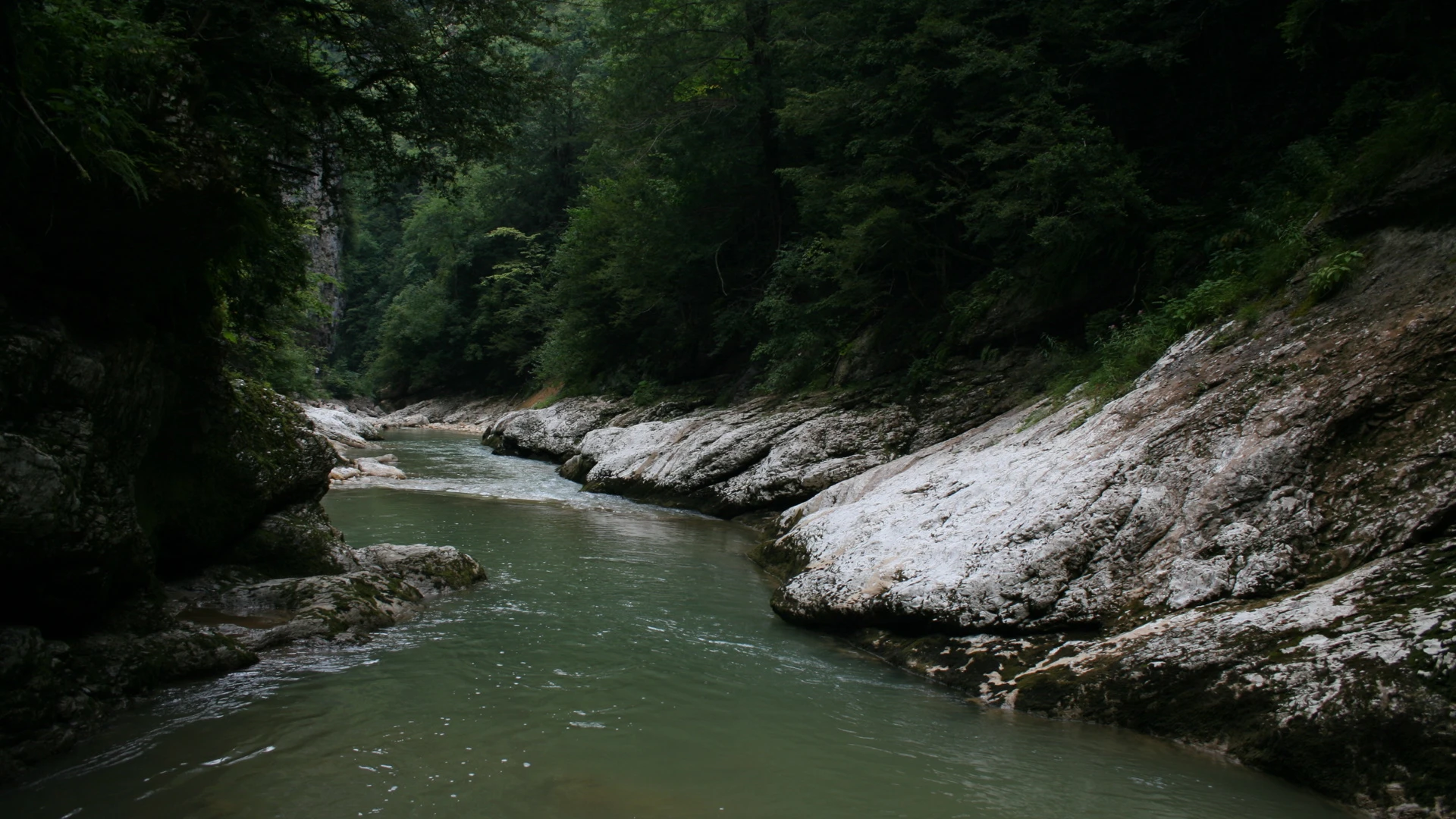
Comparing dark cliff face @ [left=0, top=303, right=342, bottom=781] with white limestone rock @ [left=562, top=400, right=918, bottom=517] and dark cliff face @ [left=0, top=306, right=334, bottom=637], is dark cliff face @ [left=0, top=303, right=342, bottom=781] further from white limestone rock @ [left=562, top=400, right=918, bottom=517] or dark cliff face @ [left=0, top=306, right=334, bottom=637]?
white limestone rock @ [left=562, top=400, right=918, bottom=517]

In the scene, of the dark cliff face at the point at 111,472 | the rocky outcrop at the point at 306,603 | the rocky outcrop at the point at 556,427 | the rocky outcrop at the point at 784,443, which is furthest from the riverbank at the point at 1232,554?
the rocky outcrop at the point at 556,427

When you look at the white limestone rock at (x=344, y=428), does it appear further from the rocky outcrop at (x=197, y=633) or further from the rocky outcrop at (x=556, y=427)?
the rocky outcrop at (x=197, y=633)

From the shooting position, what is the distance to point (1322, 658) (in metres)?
4.20

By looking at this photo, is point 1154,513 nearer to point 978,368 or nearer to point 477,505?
point 978,368

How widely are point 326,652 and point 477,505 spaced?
8.14 meters

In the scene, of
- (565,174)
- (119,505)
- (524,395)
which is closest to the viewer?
(119,505)

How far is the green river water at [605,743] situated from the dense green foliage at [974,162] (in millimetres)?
5582

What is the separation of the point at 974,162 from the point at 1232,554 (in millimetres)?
11682

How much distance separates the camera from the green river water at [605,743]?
3.81m

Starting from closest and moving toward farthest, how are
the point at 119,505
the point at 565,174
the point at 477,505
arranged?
the point at 119,505, the point at 477,505, the point at 565,174

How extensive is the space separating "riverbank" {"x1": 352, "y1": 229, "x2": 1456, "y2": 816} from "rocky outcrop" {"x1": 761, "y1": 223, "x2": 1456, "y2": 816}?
1 cm

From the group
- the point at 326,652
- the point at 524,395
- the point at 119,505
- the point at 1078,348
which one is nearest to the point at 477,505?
the point at 326,652

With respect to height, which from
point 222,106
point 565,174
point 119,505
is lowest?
point 119,505

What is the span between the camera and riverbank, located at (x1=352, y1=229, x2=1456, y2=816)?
406cm
